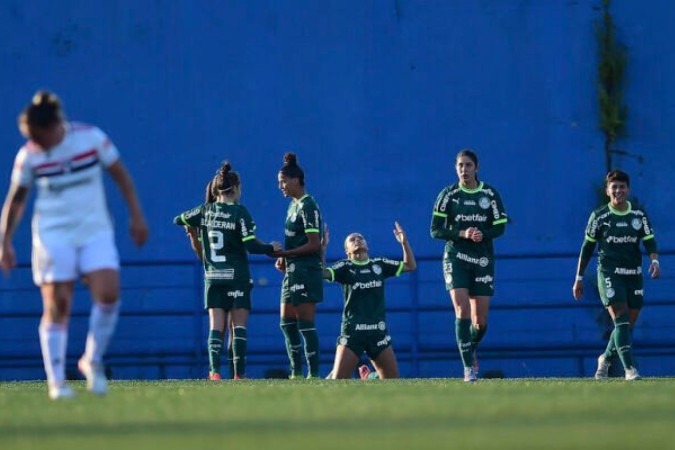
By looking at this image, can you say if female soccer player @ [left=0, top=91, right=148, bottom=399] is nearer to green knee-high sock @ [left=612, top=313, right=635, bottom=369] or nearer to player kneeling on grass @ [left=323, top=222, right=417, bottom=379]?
green knee-high sock @ [left=612, top=313, right=635, bottom=369]

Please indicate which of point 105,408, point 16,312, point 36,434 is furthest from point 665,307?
point 36,434

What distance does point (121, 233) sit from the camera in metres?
23.0

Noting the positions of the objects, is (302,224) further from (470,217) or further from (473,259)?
(473,259)

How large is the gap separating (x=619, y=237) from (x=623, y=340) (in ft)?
3.28

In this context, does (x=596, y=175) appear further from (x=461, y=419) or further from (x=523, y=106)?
(x=461, y=419)

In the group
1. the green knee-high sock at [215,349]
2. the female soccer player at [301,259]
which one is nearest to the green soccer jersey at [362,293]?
the female soccer player at [301,259]

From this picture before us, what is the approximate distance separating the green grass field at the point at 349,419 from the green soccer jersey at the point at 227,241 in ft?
15.6

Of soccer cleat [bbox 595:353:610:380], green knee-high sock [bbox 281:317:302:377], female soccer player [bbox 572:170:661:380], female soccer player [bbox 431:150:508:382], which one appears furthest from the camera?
green knee-high sock [bbox 281:317:302:377]

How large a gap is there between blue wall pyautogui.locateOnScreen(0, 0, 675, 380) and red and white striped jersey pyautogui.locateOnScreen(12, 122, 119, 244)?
39.8 feet

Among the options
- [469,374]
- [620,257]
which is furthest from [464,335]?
[620,257]

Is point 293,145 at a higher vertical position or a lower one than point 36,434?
higher

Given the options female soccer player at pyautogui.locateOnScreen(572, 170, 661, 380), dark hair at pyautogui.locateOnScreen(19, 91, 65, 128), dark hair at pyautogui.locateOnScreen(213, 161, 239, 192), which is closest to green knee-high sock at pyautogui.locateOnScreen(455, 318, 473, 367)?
female soccer player at pyautogui.locateOnScreen(572, 170, 661, 380)

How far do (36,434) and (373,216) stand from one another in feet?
47.9

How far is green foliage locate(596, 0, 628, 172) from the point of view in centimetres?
2259
